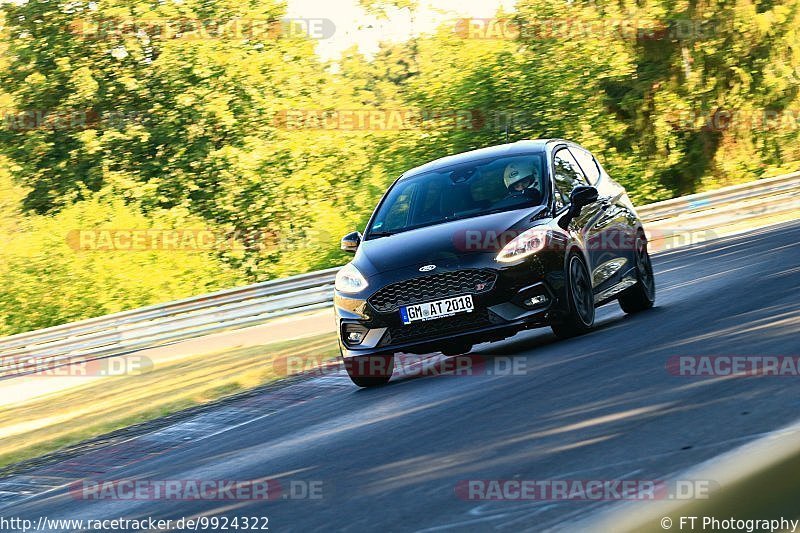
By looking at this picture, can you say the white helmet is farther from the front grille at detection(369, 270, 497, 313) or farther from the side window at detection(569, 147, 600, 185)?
the front grille at detection(369, 270, 497, 313)

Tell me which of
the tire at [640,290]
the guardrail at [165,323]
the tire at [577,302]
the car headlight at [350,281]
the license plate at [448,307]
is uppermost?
the car headlight at [350,281]

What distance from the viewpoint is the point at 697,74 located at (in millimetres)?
37531

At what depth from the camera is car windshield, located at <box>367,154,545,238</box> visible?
10.9 m

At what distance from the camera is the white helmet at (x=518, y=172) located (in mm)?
11117

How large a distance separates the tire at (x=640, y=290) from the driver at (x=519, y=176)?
67.5 inches

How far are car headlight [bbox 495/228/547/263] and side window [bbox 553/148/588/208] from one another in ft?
2.37

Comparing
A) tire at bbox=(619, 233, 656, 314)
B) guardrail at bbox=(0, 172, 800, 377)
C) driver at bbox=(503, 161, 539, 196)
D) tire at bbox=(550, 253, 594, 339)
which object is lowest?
guardrail at bbox=(0, 172, 800, 377)

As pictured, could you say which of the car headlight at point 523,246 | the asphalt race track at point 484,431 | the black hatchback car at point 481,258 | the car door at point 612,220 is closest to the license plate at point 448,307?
the black hatchback car at point 481,258

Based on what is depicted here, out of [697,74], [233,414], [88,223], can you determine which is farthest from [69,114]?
[233,414]

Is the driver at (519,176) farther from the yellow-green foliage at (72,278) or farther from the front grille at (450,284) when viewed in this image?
the yellow-green foliage at (72,278)

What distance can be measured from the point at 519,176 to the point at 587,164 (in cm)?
147

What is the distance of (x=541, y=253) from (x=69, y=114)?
1251 inches

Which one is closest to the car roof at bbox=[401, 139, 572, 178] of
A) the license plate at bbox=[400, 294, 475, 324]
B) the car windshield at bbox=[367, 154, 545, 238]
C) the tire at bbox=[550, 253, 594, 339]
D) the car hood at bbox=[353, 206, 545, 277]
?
the car windshield at bbox=[367, 154, 545, 238]

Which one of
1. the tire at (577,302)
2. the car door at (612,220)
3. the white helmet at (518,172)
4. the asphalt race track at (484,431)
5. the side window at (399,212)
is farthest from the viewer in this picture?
the car door at (612,220)
